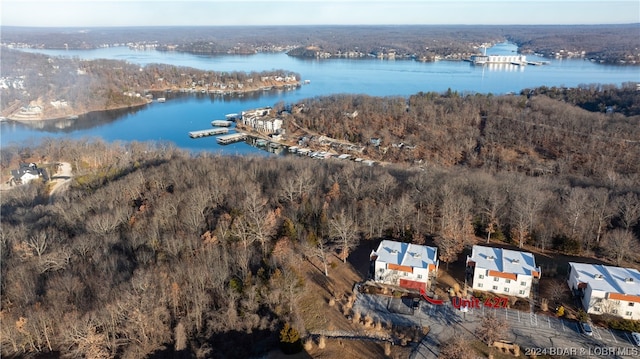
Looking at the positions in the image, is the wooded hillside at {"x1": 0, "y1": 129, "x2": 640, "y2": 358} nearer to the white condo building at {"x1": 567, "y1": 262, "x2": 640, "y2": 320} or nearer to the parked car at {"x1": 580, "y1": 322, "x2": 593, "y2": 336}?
the white condo building at {"x1": 567, "y1": 262, "x2": 640, "y2": 320}

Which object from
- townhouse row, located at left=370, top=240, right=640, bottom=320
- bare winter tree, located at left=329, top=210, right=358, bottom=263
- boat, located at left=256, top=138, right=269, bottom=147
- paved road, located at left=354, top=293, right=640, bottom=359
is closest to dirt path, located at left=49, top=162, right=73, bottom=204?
boat, located at left=256, top=138, right=269, bottom=147

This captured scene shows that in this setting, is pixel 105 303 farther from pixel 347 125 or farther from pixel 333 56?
pixel 333 56

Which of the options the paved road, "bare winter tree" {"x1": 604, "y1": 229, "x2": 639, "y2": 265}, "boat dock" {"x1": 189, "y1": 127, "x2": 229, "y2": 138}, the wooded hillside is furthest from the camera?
"boat dock" {"x1": 189, "y1": 127, "x2": 229, "y2": 138}

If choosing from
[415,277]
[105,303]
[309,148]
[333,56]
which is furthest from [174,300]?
[333,56]

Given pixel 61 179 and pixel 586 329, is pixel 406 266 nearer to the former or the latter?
pixel 586 329

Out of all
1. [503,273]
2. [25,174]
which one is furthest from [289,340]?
[25,174]

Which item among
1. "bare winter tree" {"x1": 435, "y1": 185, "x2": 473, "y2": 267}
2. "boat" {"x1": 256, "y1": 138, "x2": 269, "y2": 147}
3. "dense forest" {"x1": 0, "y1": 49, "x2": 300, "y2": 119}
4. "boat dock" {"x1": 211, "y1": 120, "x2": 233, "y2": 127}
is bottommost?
"boat" {"x1": 256, "y1": 138, "x2": 269, "y2": 147}

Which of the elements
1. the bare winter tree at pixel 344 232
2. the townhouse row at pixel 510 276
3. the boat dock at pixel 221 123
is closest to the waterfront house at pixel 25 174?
the boat dock at pixel 221 123

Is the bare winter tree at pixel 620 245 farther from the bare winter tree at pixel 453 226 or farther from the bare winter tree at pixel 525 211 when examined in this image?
the bare winter tree at pixel 453 226
